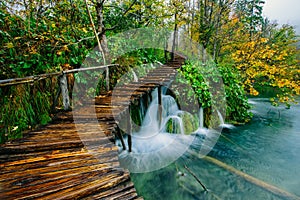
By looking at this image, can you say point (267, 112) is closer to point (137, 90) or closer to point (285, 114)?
point (285, 114)

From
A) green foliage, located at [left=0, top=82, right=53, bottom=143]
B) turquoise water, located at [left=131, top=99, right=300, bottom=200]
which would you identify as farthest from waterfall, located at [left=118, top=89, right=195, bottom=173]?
green foliage, located at [left=0, top=82, right=53, bottom=143]

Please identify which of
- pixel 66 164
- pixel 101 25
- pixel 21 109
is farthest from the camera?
pixel 101 25

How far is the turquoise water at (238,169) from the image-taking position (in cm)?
470

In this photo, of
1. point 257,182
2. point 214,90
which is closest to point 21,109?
point 257,182

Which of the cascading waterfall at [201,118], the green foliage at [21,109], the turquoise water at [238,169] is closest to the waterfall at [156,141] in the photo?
the turquoise water at [238,169]

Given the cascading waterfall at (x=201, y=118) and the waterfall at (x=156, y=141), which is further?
the cascading waterfall at (x=201, y=118)

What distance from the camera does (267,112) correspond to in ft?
39.8

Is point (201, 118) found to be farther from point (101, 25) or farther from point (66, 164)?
point (66, 164)

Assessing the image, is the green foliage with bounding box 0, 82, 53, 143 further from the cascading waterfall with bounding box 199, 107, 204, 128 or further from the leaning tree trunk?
the cascading waterfall with bounding box 199, 107, 204, 128

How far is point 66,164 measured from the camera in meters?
2.39

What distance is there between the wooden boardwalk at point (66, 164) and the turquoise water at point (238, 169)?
209 cm

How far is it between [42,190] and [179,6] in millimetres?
9273

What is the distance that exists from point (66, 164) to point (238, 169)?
5598mm

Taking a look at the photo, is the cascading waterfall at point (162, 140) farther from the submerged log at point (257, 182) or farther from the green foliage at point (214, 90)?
the submerged log at point (257, 182)
